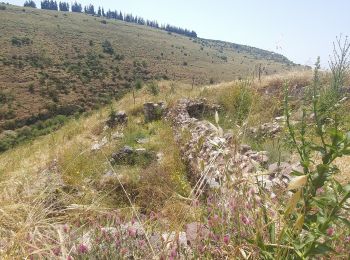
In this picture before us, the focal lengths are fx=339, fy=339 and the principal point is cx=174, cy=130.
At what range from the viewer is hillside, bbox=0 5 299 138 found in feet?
124

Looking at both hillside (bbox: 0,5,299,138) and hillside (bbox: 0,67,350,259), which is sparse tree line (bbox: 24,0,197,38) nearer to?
hillside (bbox: 0,5,299,138)

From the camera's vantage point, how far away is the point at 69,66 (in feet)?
163

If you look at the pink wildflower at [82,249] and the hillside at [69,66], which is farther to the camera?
the hillside at [69,66]

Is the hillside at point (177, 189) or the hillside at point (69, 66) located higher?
the hillside at point (177, 189)

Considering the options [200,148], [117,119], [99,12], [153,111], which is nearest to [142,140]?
[153,111]

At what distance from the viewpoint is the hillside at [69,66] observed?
37.9 meters

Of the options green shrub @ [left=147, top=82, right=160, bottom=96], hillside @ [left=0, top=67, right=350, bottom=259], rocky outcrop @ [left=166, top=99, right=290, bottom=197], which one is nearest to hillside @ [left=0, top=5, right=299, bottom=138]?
green shrub @ [left=147, top=82, right=160, bottom=96]

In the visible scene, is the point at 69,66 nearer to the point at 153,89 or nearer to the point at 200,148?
the point at 153,89

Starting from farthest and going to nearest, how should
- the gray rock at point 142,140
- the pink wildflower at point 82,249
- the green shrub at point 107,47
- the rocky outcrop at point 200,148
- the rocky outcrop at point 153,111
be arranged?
the green shrub at point 107,47 < the rocky outcrop at point 153,111 < the gray rock at point 142,140 < the rocky outcrop at point 200,148 < the pink wildflower at point 82,249

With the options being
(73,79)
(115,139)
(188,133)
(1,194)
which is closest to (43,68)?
(73,79)

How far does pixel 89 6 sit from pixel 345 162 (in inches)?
5629

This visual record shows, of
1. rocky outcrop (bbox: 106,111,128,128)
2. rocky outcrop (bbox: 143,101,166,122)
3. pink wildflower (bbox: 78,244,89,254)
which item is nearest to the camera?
pink wildflower (bbox: 78,244,89,254)

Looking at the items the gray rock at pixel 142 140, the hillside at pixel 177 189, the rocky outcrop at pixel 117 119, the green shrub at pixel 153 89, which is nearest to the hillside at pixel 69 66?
the green shrub at pixel 153 89

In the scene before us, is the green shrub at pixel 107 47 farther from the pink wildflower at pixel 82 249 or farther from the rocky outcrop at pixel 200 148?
the pink wildflower at pixel 82 249
